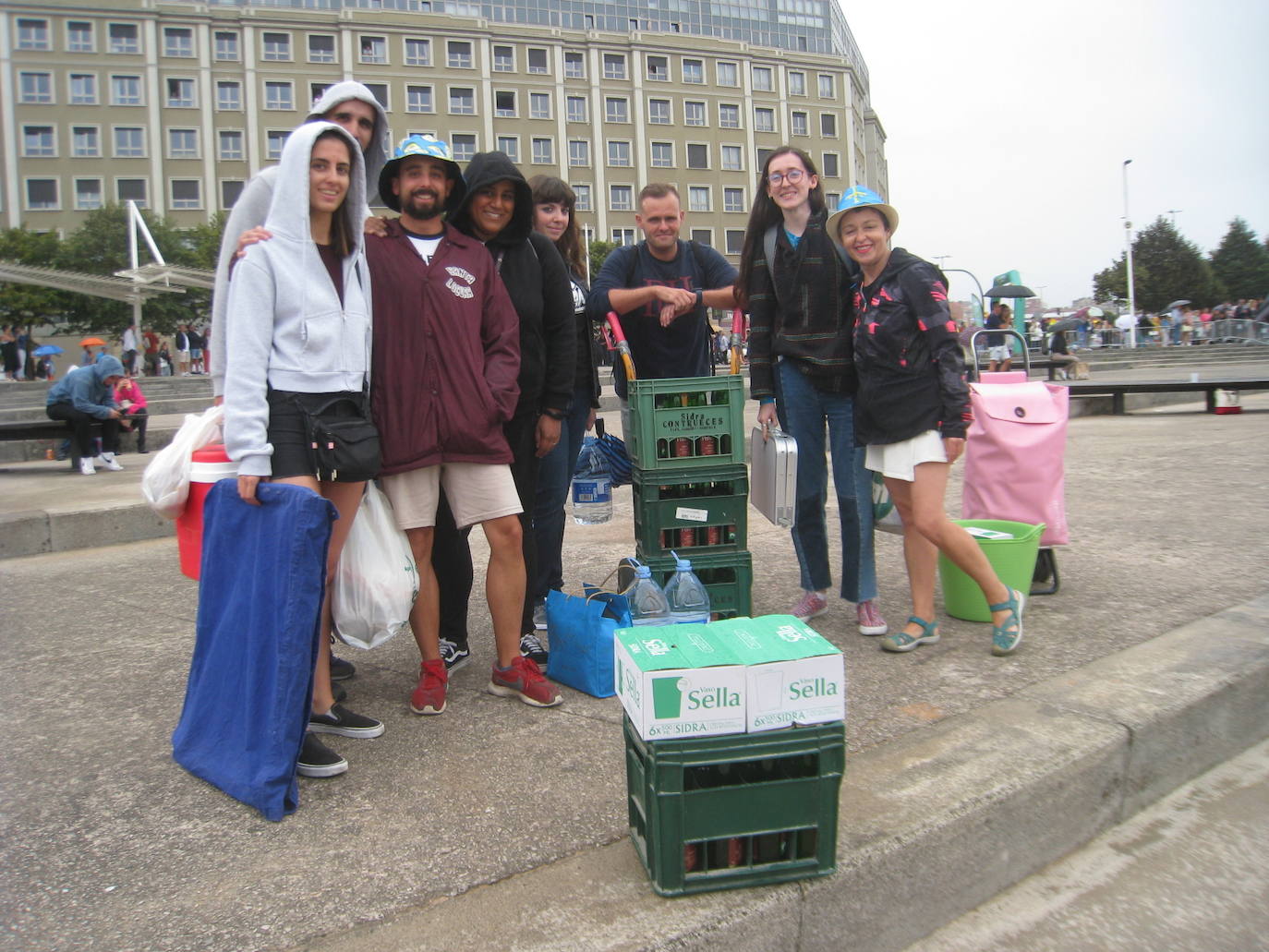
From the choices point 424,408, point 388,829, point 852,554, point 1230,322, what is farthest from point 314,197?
point 1230,322

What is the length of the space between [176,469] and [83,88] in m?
70.6

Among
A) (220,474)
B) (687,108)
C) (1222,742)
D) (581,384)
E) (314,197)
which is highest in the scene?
(687,108)

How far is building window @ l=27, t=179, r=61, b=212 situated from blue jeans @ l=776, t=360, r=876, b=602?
6729 centimetres

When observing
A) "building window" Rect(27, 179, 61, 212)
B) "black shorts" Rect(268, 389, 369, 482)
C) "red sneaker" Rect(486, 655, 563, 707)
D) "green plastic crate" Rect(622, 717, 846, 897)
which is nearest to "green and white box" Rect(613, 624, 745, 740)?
"green plastic crate" Rect(622, 717, 846, 897)

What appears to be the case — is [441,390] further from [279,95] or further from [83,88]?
[83,88]

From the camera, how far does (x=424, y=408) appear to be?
328 centimetres

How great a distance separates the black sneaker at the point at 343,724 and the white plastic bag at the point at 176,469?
2.71ft

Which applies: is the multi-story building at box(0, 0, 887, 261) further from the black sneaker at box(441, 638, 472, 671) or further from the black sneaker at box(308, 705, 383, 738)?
the black sneaker at box(308, 705, 383, 738)

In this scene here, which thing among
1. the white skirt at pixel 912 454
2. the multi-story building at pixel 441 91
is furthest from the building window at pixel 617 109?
the white skirt at pixel 912 454

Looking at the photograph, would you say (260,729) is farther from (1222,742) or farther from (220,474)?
(1222,742)

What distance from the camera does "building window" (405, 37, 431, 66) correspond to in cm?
6650

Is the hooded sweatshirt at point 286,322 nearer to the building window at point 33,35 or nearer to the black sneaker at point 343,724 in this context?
the black sneaker at point 343,724

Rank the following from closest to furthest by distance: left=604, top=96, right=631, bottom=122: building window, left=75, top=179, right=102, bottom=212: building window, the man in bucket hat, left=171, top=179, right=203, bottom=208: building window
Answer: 1. the man in bucket hat
2. left=75, top=179, right=102, bottom=212: building window
3. left=171, top=179, right=203, bottom=208: building window
4. left=604, top=96, right=631, bottom=122: building window

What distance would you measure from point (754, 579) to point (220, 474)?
9.99 ft
